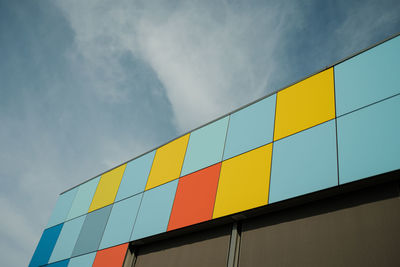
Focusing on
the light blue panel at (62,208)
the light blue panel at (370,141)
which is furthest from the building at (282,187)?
the light blue panel at (62,208)

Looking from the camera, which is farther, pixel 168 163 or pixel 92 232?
pixel 92 232

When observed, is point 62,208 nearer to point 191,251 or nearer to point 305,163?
point 191,251

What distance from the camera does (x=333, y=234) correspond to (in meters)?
5.93

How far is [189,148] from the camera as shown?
10039mm

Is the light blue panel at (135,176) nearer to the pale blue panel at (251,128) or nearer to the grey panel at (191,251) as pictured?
the grey panel at (191,251)

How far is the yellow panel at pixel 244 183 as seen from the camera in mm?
7258

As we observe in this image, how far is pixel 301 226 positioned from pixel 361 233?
1138 mm

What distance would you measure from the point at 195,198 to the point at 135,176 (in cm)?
330

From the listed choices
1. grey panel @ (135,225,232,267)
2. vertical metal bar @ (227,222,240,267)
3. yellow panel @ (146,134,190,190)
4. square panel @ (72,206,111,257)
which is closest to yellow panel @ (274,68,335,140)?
vertical metal bar @ (227,222,240,267)

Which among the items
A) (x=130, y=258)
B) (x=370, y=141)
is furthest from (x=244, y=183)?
(x=130, y=258)

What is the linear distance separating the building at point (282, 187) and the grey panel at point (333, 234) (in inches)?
0.7

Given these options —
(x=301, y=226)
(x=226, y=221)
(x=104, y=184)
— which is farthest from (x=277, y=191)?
(x=104, y=184)

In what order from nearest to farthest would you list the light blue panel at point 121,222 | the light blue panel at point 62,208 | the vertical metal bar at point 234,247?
the vertical metal bar at point 234,247 → the light blue panel at point 121,222 → the light blue panel at point 62,208

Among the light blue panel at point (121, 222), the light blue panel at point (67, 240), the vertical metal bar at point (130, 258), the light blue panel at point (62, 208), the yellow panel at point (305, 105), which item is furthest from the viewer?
the light blue panel at point (62, 208)
